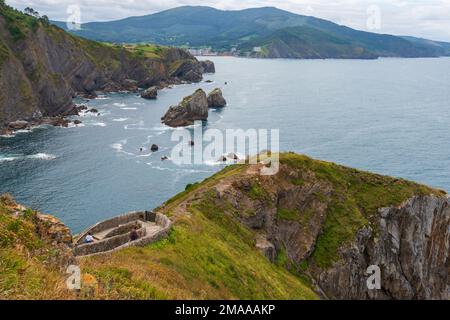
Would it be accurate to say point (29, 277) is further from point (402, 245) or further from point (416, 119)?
point (416, 119)

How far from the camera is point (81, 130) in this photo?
14925 cm

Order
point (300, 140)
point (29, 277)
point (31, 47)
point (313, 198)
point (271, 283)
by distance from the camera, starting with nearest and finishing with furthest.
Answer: point (29, 277) → point (271, 283) → point (313, 198) → point (300, 140) → point (31, 47)

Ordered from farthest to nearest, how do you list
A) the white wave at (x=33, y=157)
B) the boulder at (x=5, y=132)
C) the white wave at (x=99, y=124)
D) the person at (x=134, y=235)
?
the white wave at (x=99, y=124), the boulder at (x=5, y=132), the white wave at (x=33, y=157), the person at (x=134, y=235)

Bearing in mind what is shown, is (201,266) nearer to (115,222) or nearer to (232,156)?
(115,222)

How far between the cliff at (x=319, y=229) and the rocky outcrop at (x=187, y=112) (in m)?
91.5

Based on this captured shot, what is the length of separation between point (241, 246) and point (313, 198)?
18.4 metres

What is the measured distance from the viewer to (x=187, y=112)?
6599 inches

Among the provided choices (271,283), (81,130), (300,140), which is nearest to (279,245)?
(271,283)

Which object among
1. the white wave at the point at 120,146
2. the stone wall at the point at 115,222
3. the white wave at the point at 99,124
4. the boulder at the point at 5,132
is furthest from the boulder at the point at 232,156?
the stone wall at the point at 115,222

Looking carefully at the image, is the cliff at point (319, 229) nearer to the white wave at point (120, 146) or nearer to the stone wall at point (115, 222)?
the stone wall at point (115, 222)

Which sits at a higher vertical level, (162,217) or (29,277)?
(29,277)

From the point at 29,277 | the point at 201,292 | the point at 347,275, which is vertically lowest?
the point at 347,275

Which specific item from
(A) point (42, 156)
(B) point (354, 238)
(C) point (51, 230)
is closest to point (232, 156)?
(A) point (42, 156)

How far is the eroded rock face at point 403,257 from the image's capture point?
60.5m
